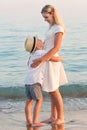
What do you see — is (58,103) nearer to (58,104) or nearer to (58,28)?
(58,104)

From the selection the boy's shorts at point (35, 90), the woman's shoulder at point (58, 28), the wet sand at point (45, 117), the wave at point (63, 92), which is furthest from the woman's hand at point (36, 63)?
the wave at point (63, 92)

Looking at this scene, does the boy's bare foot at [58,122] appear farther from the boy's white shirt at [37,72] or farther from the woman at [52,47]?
the boy's white shirt at [37,72]

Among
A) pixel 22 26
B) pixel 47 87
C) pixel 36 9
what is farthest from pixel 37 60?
pixel 36 9

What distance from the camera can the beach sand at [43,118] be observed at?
560cm

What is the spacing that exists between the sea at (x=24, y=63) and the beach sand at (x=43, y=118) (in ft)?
1.40

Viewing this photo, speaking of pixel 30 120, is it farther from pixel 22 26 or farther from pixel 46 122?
pixel 22 26

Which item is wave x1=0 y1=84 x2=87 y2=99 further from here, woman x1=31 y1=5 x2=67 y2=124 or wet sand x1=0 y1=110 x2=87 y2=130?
woman x1=31 y1=5 x2=67 y2=124

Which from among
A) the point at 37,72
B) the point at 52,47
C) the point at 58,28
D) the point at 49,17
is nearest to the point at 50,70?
the point at 37,72

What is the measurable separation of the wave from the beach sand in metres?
1.86

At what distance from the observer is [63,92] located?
8.72 m

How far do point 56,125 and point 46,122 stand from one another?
17 cm

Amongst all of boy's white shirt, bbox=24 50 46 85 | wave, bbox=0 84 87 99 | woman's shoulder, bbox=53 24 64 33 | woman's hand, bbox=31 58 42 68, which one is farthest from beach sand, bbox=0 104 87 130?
wave, bbox=0 84 87 99

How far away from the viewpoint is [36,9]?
77.9ft

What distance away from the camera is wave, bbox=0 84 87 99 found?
8.39 m
